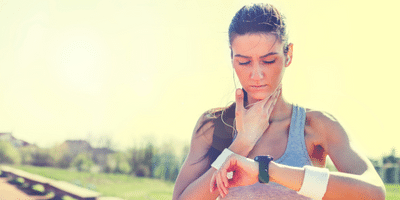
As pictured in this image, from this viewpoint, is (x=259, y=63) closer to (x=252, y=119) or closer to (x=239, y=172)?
(x=252, y=119)

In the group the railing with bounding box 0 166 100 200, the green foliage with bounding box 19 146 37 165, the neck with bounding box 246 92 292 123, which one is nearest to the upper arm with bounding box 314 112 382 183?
the neck with bounding box 246 92 292 123

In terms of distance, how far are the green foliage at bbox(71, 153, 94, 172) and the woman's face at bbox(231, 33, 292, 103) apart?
28.2 meters

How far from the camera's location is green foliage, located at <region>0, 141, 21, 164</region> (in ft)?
93.6

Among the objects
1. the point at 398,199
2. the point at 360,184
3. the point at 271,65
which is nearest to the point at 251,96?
the point at 271,65

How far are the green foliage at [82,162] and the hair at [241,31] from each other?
27948 mm

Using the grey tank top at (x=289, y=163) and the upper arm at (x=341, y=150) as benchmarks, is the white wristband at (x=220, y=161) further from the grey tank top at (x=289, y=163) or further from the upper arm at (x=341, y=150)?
the upper arm at (x=341, y=150)

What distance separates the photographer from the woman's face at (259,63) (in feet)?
6.54

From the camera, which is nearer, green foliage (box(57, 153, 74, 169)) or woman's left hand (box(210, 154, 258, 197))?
woman's left hand (box(210, 154, 258, 197))

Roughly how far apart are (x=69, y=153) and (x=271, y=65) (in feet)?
105

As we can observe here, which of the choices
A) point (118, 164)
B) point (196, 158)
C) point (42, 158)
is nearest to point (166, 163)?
point (118, 164)

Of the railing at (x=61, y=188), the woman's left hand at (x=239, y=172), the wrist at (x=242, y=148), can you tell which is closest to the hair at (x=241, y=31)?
the wrist at (x=242, y=148)

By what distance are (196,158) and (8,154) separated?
3187 centimetres

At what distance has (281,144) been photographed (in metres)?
2.03

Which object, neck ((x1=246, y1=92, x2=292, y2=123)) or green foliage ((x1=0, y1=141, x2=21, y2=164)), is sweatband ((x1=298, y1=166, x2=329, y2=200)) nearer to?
neck ((x1=246, y1=92, x2=292, y2=123))
